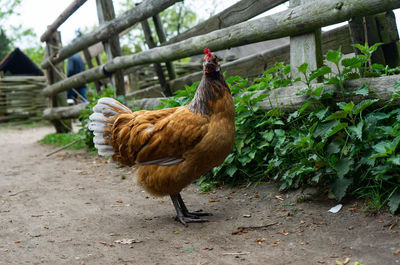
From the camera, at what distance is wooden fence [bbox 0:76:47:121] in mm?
14969

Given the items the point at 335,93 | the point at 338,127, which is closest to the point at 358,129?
the point at 338,127

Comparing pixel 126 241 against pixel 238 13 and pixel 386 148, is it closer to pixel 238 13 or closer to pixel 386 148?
pixel 386 148

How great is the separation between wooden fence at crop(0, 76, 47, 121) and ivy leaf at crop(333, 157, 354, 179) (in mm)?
14359

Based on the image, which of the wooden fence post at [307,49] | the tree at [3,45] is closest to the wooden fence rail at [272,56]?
the wooden fence post at [307,49]

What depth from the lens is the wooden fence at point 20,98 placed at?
1497 centimetres

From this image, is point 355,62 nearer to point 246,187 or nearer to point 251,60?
point 246,187

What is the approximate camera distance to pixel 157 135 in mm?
2910

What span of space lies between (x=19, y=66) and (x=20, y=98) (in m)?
4.36

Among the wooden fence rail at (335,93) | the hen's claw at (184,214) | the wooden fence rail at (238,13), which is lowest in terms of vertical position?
the hen's claw at (184,214)

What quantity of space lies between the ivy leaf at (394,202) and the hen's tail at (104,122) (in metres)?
2.34

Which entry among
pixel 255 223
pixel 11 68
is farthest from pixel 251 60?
pixel 11 68

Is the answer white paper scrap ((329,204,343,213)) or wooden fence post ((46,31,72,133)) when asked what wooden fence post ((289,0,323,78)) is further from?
wooden fence post ((46,31,72,133))

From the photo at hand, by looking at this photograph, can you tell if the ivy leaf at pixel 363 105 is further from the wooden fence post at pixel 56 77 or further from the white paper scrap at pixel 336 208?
the wooden fence post at pixel 56 77

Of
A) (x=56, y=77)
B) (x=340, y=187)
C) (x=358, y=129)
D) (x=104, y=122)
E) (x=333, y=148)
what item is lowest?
(x=340, y=187)
